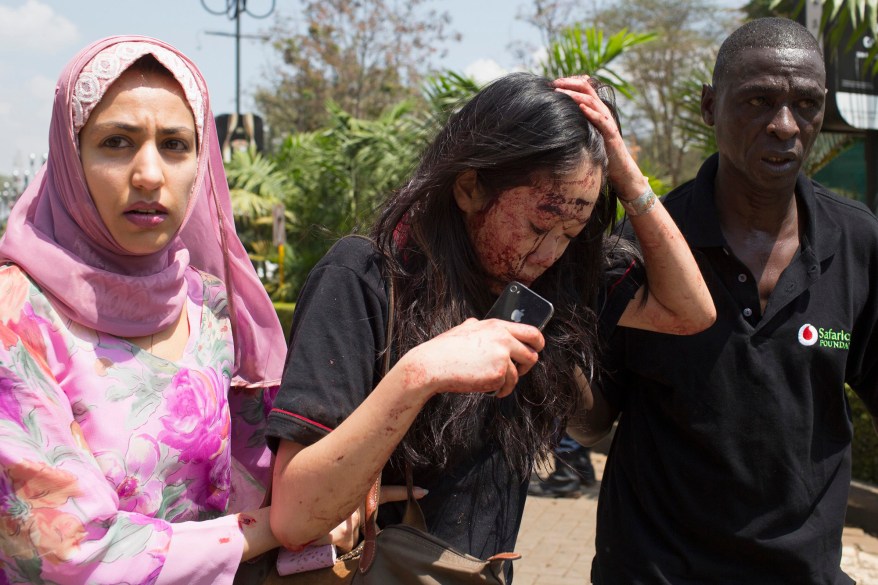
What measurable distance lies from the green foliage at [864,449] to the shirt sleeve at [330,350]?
5.26m

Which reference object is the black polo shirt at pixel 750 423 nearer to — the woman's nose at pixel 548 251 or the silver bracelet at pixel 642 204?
the silver bracelet at pixel 642 204

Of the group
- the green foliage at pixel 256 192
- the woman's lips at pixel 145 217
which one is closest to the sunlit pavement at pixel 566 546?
the woman's lips at pixel 145 217

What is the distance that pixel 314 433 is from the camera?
5.30 feet

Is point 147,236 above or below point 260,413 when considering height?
above

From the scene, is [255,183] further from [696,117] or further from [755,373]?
[755,373]

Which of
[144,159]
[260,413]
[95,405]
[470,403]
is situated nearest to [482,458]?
[470,403]

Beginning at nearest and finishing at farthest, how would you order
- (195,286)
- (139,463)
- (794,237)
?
(139,463) < (195,286) < (794,237)

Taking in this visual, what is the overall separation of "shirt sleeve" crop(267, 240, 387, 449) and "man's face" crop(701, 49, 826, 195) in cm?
120

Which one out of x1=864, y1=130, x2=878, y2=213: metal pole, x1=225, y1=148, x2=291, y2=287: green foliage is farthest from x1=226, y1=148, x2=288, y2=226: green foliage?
x1=864, y1=130, x2=878, y2=213: metal pole

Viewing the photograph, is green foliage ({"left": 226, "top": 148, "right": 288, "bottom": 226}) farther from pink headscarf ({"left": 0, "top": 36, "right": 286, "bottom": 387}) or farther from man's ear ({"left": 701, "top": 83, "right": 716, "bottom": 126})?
pink headscarf ({"left": 0, "top": 36, "right": 286, "bottom": 387})

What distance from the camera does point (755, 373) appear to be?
235 cm

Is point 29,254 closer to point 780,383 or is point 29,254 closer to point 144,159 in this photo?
point 144,159

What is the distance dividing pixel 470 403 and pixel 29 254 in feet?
2.84

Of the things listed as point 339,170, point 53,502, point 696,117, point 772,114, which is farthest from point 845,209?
point 339,170
